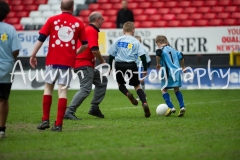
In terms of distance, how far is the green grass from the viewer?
22.0 feet

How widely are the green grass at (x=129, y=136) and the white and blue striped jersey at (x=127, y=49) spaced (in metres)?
1.19

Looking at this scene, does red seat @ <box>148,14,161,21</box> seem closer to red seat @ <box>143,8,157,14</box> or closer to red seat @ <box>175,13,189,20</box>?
red seat @ <box>143,8,157,14</box>

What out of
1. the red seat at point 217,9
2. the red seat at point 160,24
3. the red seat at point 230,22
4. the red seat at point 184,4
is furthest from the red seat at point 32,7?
the red seat at point 230,22

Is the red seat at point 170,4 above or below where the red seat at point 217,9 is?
above

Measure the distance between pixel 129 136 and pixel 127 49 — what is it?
3.39m

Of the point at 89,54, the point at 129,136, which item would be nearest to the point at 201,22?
the point at 89,54

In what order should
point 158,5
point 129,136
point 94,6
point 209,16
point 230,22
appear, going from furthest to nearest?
point 94,6 < point 158,5 < point 209,16 < point 230,22 < point 129,136

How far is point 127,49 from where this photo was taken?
11.2m

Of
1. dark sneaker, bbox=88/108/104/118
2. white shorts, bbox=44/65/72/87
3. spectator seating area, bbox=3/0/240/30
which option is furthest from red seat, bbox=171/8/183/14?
white shorts, bbox=44/65/72/87

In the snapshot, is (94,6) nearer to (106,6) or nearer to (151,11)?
(106,6)

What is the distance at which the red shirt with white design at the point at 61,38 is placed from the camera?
8.62m

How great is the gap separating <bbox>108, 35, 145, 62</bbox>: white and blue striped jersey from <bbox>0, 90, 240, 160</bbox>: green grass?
1186 millimetres

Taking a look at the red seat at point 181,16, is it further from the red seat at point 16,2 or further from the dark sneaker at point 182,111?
the dark sneaker at point 182,111

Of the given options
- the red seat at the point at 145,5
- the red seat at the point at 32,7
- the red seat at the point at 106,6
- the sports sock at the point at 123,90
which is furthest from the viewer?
the red seat at the point at 32,7
